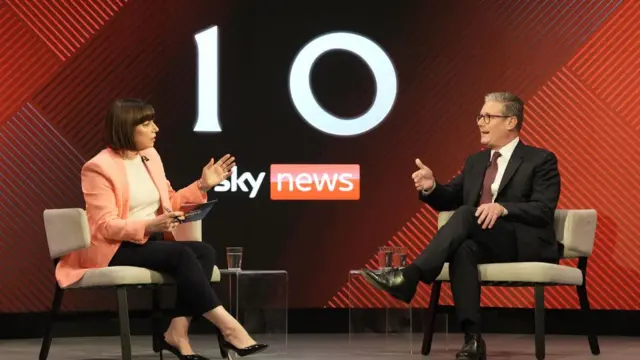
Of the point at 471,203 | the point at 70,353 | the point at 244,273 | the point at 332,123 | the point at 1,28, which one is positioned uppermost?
the point at 1,28

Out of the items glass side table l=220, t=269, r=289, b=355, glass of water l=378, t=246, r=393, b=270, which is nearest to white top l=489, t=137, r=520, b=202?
glass of water l=378, t=246, r=393, b=270

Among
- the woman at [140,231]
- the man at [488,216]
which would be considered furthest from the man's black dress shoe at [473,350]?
the woman at [140,231]

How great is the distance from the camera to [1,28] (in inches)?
239

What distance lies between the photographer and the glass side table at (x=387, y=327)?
548cm

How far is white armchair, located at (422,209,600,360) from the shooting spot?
473cm

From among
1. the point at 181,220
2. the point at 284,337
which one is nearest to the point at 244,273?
the point at 284,337

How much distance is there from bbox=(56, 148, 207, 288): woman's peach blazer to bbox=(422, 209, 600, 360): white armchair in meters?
1.57

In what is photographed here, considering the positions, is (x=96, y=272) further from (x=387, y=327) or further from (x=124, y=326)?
(x=387, y=327)

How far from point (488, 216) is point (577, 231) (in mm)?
655

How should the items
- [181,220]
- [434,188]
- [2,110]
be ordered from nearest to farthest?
[181,220] < [434,188] < [2,110]

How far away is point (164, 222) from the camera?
175 inches

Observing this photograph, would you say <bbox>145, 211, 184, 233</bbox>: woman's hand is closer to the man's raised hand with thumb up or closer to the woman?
the woman

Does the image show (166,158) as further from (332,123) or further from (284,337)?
(284,337)

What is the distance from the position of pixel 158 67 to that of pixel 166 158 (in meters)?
0.55
